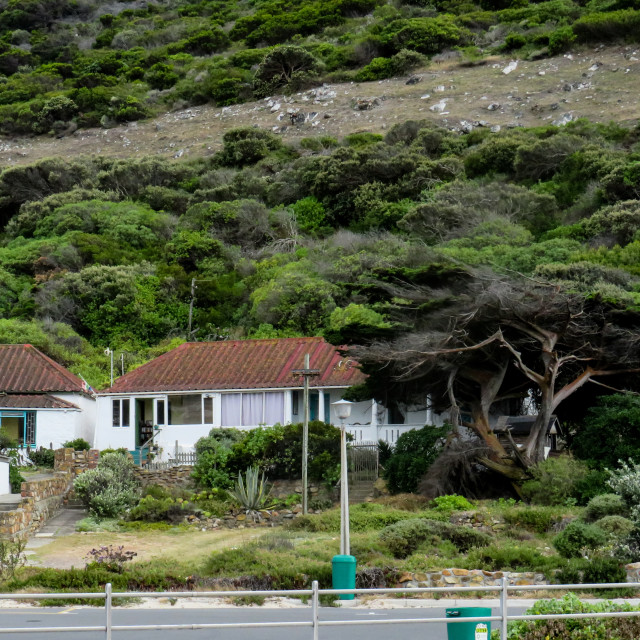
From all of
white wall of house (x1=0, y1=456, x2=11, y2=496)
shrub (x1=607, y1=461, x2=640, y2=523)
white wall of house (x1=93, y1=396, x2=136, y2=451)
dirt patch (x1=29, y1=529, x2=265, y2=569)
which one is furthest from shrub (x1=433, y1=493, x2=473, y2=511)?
white wall of house (x1=93, y1=396, x2=136, y2=451)

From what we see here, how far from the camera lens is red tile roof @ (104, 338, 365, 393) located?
112ft

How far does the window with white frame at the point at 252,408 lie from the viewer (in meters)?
34.2

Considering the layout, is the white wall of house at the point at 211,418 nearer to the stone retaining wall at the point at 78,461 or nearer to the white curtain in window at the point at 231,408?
the white curtain in window at the point at 231,408

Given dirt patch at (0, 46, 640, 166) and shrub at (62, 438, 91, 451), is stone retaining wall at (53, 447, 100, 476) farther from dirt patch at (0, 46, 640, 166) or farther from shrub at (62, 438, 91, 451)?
dirt patch at (0, 46, 640, 166)

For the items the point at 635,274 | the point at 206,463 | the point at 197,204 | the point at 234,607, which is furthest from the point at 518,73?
the point at 234,607

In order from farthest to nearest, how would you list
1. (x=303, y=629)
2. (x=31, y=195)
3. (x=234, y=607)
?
1. (x=31, y=195)
2. (x=234, y=607)
3. (x=303, y=629)

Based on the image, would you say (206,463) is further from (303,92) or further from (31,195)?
(303,92)

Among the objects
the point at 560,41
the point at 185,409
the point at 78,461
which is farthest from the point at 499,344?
the point at 560,41

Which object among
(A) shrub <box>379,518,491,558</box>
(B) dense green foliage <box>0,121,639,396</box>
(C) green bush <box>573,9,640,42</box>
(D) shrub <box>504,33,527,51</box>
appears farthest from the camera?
(D) shrub <box>504,33,527,51</box>

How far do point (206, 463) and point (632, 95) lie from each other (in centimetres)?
5544

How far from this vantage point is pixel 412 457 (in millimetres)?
29219

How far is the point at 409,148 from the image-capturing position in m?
67.8

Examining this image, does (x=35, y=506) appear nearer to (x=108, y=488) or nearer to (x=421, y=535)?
(x=108, y=488)

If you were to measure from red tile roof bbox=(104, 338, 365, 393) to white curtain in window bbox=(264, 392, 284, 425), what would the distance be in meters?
0.38
